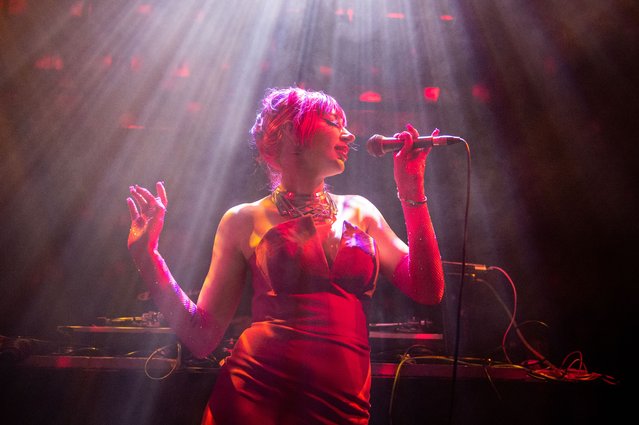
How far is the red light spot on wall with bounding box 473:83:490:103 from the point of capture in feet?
11.3

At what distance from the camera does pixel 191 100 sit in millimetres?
3551

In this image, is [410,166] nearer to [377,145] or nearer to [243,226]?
[377,145]

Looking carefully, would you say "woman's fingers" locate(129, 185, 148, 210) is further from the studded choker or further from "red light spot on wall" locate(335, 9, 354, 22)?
"red light spot on wall" locate(335, 9, 354, 22)

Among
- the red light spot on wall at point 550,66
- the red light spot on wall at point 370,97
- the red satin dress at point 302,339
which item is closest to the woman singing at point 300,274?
the red satin dress at point 302,339

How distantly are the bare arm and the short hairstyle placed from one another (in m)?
0.30

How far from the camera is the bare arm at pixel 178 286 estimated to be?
1472 millimetres

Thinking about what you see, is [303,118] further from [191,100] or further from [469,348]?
[191,100]

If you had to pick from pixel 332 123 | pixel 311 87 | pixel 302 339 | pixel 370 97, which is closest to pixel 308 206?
pixel 332 123

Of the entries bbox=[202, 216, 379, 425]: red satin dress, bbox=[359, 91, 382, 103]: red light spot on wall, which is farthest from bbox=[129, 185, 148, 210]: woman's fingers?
bbox=[359, 91, 382, 103]: red light spot on wall

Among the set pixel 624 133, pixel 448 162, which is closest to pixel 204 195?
pixel 448 162

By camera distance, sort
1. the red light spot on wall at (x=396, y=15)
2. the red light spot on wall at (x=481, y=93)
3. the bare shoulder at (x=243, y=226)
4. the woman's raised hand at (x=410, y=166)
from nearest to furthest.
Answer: the woman's raised hand at (x=410, y=166) < the bare shoulder at (x=243, y=226) < the red light spot on wall at (x=396, y=15) < the red light spot on wall at (x=481, y=93)

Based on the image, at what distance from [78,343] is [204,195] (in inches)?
54.1

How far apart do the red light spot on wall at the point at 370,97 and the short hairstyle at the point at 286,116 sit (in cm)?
187

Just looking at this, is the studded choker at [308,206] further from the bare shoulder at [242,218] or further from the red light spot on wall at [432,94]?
the red light spot on wall at [432,94]
